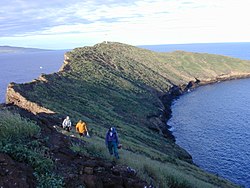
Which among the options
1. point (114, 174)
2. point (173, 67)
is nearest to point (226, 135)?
point (114, 174)

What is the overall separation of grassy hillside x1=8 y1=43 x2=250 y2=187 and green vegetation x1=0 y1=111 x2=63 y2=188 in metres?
1.86

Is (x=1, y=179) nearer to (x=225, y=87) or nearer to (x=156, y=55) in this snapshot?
(x=225, y=87)

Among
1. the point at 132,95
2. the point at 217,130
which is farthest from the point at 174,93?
the point at 217,130

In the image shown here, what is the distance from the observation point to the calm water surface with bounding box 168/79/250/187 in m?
47.8

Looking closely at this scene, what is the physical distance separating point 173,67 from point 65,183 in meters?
147

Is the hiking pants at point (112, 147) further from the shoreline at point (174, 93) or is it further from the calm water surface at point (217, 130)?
the shoreline at point (174, 93)

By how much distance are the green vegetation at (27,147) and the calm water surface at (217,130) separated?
34460mm

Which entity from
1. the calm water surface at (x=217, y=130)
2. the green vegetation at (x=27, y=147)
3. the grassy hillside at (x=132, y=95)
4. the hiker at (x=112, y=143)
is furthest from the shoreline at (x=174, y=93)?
the green vegetation at (x=27, y=147)

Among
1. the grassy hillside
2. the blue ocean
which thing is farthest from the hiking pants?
the blue ocean

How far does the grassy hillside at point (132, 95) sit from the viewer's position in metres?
23.5

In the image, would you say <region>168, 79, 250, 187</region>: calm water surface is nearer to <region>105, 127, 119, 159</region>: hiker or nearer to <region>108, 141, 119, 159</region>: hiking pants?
<region>105, 127, 119, 159</region>: hiker

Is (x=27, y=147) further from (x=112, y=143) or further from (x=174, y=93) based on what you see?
(x=174, y=93)

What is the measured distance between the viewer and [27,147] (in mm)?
12117

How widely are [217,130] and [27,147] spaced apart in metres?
58.6
